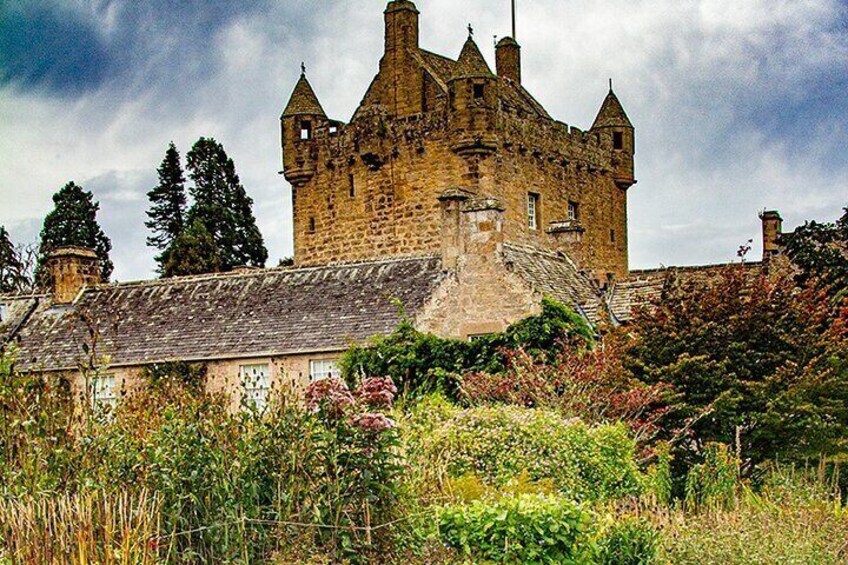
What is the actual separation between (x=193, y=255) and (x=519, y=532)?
1610 inches

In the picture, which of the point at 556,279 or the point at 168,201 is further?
the point at 168,201

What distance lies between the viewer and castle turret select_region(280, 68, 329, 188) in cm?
4212

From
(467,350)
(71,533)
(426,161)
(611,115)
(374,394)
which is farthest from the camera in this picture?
(611,115)

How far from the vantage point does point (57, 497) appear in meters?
10.1

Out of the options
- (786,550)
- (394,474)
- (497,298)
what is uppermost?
(497,298)

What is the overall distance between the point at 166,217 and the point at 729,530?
46.8 m

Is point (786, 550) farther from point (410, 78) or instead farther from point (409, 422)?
point (410, 78)

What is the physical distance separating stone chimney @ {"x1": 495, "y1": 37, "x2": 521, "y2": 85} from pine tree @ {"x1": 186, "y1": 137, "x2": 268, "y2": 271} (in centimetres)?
1423

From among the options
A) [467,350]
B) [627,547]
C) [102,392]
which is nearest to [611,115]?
[467,350]

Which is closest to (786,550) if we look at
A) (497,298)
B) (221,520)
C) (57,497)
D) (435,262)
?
(221,520)

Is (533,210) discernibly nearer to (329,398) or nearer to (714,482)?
(714,482)

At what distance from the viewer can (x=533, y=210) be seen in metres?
41.3

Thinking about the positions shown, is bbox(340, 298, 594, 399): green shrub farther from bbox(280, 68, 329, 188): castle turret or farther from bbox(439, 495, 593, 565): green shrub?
bbox(280, 68, 329, 188): castle turret

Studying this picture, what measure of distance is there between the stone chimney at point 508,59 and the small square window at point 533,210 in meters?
7.32
